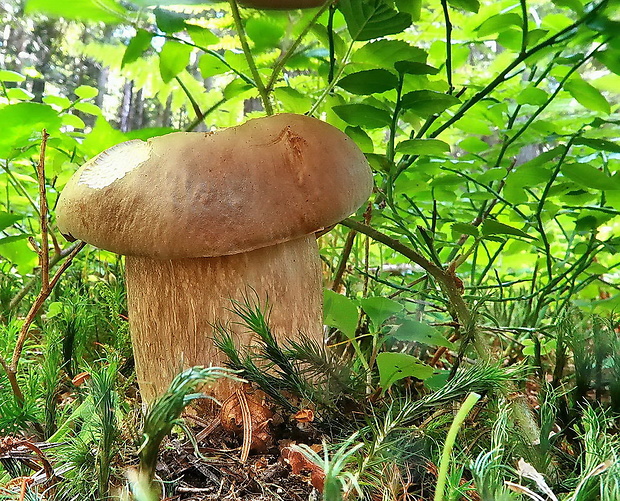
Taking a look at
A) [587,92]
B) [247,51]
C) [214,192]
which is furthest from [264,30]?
[587,92]

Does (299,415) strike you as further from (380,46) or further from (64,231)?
(380,46)

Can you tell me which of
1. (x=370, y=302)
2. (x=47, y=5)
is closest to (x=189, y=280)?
(x=370, y=302)

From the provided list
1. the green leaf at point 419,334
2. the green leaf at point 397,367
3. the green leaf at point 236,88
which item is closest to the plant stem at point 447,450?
the green leaf at point 397,367

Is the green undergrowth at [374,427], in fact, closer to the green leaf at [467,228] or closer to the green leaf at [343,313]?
the green leaf at [343,313]

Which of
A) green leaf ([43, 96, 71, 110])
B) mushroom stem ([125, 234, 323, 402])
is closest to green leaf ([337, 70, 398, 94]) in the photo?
mushroom stem ([125, 234, 323, 402])

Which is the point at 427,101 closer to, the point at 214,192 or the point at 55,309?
the point at 214,192

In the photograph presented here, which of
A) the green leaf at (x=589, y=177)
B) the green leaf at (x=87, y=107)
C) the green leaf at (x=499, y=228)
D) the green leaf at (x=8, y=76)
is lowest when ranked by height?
the green leaf at (x=499, y=228)
